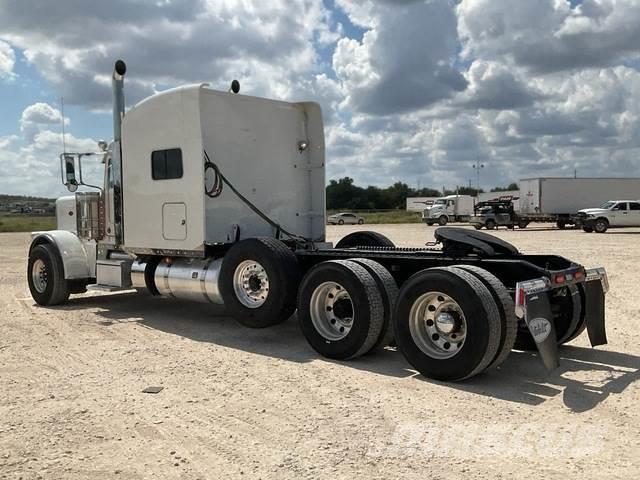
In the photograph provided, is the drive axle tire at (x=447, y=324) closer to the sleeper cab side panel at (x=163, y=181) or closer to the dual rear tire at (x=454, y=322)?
the dual rear tire at (x=454, y=322)

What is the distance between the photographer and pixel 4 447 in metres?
4.39

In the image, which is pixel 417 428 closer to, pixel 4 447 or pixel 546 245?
pixel 4 447

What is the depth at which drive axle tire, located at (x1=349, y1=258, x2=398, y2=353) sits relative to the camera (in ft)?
21.8

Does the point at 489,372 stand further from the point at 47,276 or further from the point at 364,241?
the point at 47,276

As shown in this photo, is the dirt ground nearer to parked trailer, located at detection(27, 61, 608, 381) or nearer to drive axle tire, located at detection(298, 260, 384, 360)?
drive axle tire, located at detection(298, 260, 384, 360)

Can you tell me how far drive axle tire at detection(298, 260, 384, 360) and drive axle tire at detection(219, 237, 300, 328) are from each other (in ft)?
1.67

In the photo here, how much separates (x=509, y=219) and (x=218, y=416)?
124ft

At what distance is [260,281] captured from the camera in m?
8.05

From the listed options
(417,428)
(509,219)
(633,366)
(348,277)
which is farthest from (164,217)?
(509,219)

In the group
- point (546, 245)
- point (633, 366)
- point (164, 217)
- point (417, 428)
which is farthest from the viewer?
point (546, 245)

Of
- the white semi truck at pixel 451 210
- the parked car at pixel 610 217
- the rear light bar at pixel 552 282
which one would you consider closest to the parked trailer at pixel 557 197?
the parked car at pixel 610 217

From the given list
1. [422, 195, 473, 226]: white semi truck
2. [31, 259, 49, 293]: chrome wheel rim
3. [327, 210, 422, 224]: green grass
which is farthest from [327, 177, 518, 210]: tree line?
[31, 259, 49, 293]: chrome wheel rim

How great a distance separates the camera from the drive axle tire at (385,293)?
664 cm

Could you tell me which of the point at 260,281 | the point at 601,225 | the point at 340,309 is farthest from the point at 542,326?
the point at 601,225
